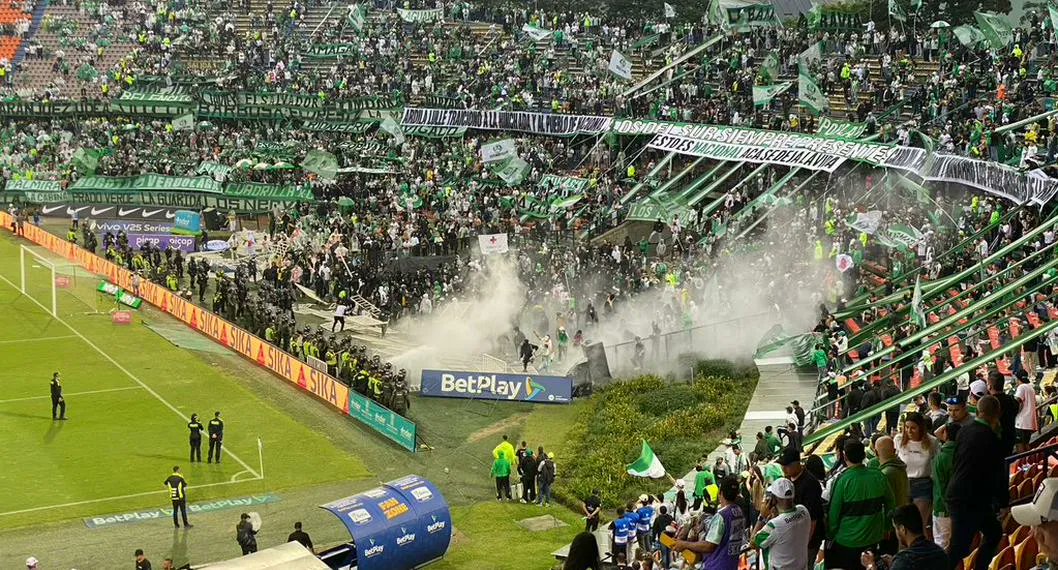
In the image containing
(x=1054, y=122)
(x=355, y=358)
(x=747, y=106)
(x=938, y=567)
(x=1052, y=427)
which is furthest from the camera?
(x=747, y=106)

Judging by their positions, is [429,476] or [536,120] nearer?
[429,476]

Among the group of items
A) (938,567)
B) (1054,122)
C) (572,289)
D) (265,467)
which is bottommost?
(265,467)

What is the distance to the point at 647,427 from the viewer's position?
34.5 m

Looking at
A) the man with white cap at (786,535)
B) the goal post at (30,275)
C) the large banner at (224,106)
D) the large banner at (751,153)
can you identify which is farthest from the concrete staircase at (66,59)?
the man with white cap at (786,535)

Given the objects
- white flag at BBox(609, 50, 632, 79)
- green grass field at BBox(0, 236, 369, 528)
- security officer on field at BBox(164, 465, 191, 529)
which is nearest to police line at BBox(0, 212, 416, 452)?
green grass field at BBox(0, 236, 369, 528)

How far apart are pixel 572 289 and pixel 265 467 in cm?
1445

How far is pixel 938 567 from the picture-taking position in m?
10.7

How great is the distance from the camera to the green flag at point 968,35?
165 feet

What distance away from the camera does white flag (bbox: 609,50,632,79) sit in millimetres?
Answer: 60375

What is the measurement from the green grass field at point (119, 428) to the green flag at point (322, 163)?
1217 centimetres

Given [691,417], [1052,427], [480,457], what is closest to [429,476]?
[480,457]

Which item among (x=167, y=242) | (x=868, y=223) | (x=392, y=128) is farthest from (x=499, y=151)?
(x=868, y=223)

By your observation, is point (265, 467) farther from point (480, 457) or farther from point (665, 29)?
point (665, 29)

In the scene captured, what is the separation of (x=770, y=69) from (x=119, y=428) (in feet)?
96.3
